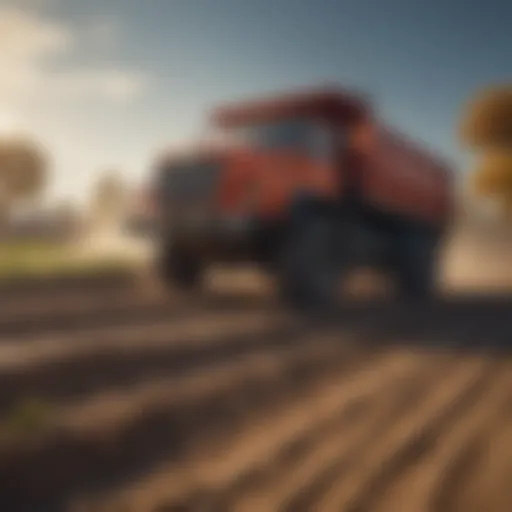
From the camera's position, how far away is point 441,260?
1967 cm

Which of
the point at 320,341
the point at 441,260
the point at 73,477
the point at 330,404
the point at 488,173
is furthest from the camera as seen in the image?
the point at 488,173

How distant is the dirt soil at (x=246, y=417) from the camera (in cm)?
435

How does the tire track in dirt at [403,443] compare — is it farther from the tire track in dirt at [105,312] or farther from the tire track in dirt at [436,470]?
the tire track in dirt at [105,312]

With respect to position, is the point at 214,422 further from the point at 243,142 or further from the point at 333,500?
the point at 243,142

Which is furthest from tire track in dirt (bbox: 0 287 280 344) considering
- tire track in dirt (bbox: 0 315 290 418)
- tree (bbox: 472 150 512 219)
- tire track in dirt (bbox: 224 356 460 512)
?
tree (bbox: 472 150 512 219)

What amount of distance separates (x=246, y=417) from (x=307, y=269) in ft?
20.9

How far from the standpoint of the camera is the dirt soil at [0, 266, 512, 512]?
4.35 metres

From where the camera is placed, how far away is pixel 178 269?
14195mm

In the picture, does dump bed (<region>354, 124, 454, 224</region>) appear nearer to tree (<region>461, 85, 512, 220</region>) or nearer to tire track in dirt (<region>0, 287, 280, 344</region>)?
tire track in dirt (<region>0, 287, 280, 344</region>)

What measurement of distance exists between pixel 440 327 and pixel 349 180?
13.7 ft

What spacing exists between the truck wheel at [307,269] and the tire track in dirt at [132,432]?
16.4 feet

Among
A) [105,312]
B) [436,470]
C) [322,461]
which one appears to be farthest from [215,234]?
[436,470]

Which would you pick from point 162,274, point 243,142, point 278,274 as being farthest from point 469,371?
point 162,274

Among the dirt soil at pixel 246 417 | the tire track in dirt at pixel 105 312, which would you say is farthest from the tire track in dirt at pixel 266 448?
the tire track in dirt at pixel 105 312
